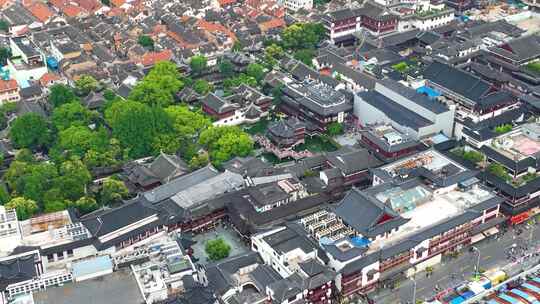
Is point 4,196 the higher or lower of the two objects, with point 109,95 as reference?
higher

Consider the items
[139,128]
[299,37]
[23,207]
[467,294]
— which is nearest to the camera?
[467,294]

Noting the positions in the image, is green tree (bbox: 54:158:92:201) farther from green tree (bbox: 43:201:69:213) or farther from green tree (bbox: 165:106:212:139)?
green tree (bbox: 165:106:212:139)

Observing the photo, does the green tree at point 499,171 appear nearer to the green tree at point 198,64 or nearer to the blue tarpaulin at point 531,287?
the blue tarpaulin at point 531,287

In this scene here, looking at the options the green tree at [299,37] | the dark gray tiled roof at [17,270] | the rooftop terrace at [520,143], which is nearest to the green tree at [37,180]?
the dark gray tiled roof at [17,270]

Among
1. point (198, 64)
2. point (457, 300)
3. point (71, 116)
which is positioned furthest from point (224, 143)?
point (457, 300)

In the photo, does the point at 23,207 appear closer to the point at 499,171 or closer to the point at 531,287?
the point at 531,287

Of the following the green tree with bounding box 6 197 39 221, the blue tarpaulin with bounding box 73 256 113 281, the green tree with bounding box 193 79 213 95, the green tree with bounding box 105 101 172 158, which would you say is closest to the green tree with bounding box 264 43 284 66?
the green tree with bounding box 193 79 213 95

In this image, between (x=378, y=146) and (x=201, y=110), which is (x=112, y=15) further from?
(x=378, y=146)
